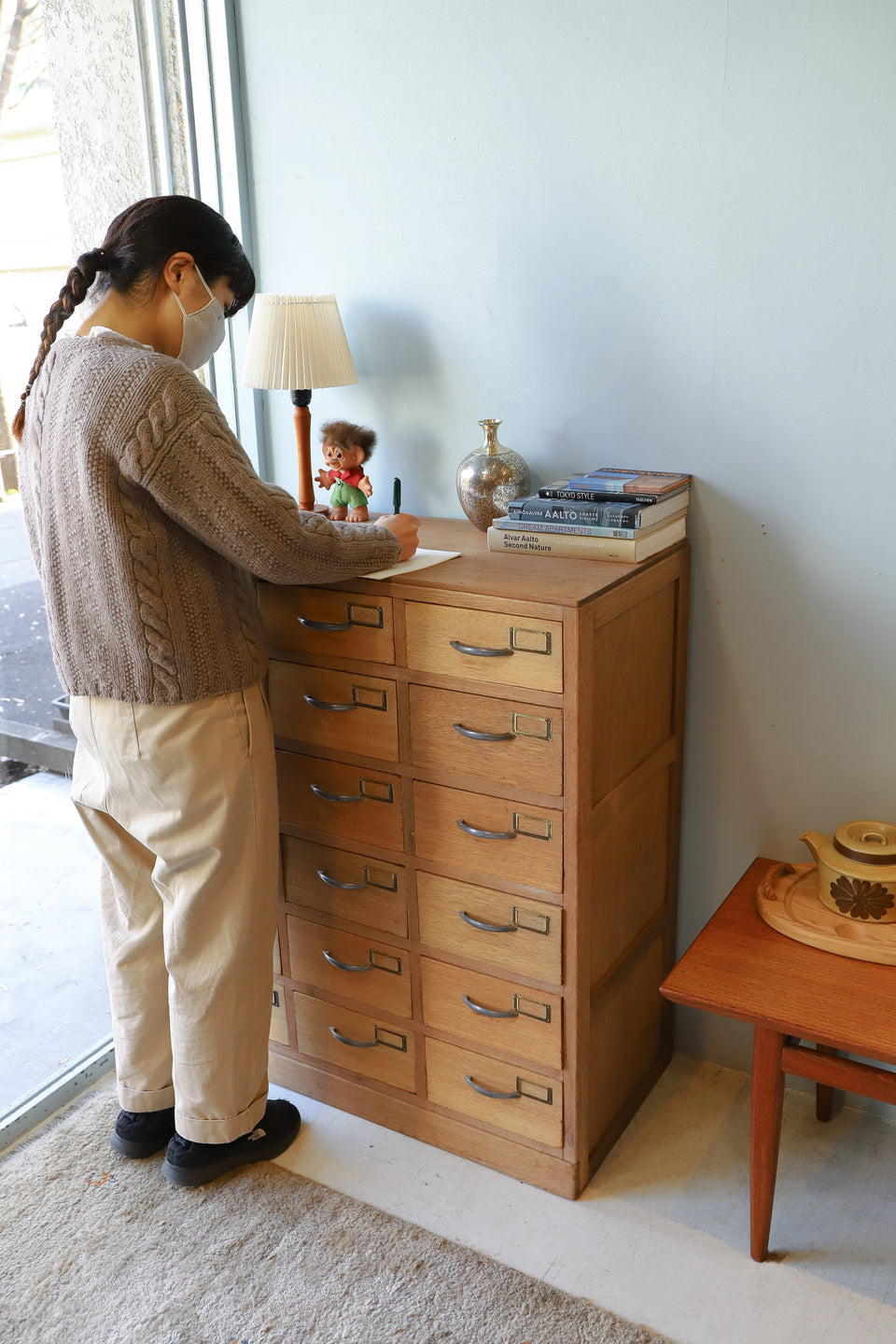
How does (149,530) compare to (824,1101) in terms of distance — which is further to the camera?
(824,1101)

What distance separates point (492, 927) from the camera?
165 cm

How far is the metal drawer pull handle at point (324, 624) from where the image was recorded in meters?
1.65

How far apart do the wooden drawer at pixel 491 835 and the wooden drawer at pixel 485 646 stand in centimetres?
19

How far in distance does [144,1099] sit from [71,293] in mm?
1312

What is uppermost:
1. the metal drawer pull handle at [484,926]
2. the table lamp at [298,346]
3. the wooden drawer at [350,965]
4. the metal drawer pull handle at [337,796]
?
the table lamp at [298,346]

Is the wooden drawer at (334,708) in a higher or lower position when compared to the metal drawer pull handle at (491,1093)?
higher

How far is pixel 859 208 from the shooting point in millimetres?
1512

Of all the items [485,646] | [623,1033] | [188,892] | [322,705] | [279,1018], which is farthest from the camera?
[279,1018]

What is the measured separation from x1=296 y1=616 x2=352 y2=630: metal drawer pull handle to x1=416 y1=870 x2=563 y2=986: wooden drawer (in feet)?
1.35

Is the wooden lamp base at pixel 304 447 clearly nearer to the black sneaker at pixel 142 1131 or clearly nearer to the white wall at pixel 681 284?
the white wall at pixel 681 284

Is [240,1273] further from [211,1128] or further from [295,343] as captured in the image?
[295,343]

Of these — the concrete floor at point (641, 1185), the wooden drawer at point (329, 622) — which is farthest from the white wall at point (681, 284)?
the wooden drawer at point (329, 622)

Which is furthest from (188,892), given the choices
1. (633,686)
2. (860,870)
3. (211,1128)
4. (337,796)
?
(860,870)

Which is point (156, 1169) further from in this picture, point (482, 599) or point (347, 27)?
point (347, 27)
